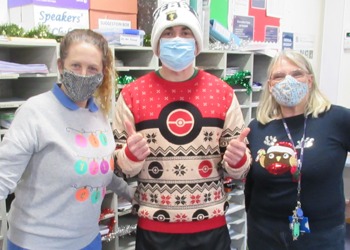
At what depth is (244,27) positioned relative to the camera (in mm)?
3521

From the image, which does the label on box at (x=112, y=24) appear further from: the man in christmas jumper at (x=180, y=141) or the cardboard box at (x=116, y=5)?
the man in christmas jumper at (x=180, y=141)

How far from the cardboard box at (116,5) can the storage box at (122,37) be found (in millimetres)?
172

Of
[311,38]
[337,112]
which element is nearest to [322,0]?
[311,38]

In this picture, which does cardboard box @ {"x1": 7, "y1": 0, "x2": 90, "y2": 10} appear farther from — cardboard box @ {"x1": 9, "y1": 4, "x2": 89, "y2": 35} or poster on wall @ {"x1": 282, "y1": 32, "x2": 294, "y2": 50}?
poster on wall @ {"x1": 282, "y1": 32, "x2": 294, "y2": 50}

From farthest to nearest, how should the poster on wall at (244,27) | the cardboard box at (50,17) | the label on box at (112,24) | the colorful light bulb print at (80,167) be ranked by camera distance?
the poster on wall at (244,27)
the label on box at (112,24)
the cardboard box at (50,17)
the colorful light bulb print at (80,167)

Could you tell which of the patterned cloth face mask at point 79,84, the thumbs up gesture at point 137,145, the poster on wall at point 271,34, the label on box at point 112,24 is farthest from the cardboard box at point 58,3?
the poster on wall at point 271,34

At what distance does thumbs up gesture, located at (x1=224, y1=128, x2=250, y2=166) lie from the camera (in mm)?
1371

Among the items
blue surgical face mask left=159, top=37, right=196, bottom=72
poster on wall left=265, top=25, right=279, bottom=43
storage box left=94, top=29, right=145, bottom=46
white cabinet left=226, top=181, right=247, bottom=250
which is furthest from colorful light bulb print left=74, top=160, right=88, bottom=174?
poster on wall left=265, top=25, right=279, bottom=43

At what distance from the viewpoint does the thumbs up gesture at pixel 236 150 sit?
137cm

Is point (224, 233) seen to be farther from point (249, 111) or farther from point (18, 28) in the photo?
point (249, 111)

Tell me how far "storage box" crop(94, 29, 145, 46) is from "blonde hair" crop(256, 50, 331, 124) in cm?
89

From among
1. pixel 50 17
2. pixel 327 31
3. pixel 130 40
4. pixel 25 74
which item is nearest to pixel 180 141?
pixel 25 74

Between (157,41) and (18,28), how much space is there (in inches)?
33.6

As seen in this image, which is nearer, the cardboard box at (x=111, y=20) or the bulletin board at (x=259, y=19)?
A: the cardboard box at (x=111, y=20)
